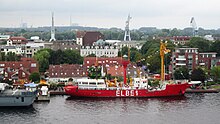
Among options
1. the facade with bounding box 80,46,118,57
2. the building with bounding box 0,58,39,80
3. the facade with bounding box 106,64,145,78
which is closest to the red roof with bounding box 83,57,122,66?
the facade with bounding box 106,64,145,78

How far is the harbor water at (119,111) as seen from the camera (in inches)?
899

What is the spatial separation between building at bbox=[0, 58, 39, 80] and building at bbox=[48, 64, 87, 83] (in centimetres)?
176

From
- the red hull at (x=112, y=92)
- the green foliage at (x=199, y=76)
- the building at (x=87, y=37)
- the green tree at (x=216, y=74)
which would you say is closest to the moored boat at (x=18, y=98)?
the red hull at (x=112, y=92)

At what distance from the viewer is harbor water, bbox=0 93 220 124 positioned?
74.9 feet

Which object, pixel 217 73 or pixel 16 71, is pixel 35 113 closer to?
pixel 16 71

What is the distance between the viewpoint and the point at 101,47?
176 ft

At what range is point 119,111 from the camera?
1001 inches

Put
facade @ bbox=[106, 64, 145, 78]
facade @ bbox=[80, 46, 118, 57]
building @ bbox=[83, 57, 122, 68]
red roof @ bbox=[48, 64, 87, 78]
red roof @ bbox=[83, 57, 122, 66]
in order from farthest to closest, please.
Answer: facade @ bbox=[80, 46, 118, 57] < red roof @ bbox=[83, 57, 122, 66] < building @ bbox=[83, 57, 122, 68] < facade @ bbox=[106, 64, 145, 78] < red roof @ bbox=[48, 64, 87, 78]

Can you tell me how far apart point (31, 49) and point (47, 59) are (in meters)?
11.8

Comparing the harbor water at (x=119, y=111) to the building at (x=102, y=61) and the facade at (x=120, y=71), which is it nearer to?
the facade at (x=120, y=71)

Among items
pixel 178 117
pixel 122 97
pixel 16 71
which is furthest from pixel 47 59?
pixel 178 117

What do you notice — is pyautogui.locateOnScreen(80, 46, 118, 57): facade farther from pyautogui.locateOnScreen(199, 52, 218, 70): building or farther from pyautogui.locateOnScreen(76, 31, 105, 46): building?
pyautogui.locateOnScreen(76, 31, 105, 46): building

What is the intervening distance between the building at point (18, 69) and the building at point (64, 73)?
176cm

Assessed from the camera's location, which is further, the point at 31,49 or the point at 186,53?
the point at 31,49
